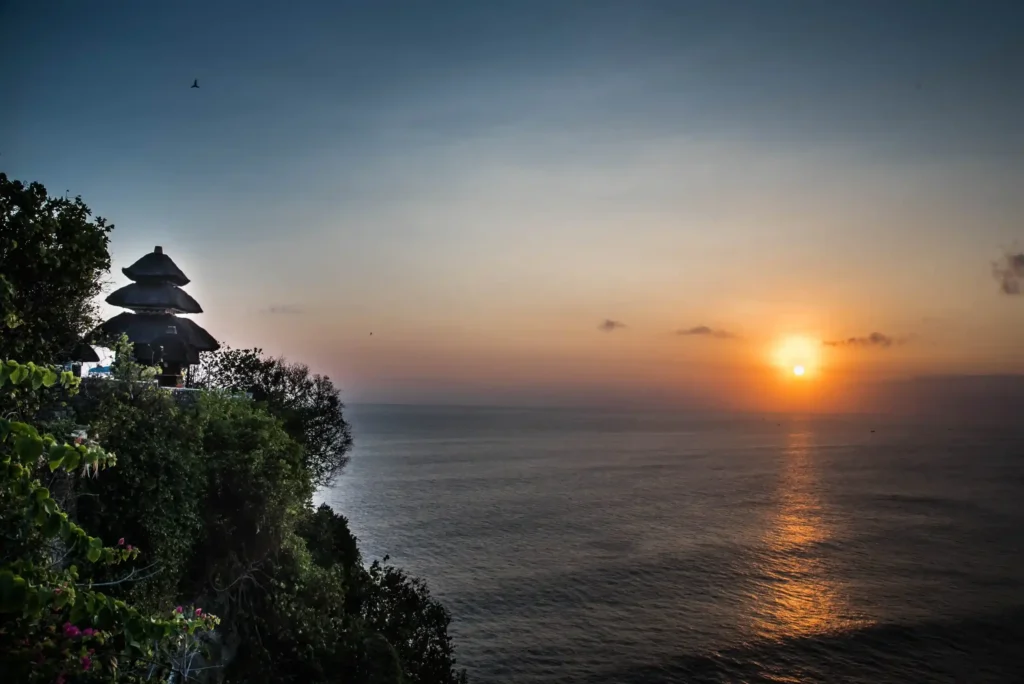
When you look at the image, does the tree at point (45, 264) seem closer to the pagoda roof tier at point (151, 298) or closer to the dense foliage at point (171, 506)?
the dense foliage at point (171, 506)

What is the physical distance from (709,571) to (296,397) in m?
43.2

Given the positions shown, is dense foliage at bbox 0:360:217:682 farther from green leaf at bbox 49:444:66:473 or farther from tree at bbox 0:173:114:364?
tree at bbox 0:173:114:364

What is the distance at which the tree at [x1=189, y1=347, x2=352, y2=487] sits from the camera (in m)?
36.1

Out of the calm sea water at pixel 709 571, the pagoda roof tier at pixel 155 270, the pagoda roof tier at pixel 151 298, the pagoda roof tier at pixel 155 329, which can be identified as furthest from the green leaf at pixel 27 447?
the calm sea water at pixel 709 571

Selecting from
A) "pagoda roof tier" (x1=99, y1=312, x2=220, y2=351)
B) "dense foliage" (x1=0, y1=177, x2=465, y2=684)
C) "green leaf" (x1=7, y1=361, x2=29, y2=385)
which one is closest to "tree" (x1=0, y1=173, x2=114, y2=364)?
"dense foliage" (x1=0, y1=177, x2=465, y2=684)

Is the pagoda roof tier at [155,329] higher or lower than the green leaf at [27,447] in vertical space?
higher

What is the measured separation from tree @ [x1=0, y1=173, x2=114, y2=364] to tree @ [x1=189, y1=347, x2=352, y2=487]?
1644 cm

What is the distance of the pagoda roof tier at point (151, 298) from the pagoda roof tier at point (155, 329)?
313 millimetres

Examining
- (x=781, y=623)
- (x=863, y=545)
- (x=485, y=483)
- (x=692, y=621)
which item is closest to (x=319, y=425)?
(x=692, y=621)

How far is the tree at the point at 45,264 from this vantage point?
1483 centimetres

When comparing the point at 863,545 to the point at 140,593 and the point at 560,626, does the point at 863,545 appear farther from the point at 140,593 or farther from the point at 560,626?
the point at 140,593

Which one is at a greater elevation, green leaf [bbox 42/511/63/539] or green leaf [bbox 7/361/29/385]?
green leaf [bbox 7/361/29/385]

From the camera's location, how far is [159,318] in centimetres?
2308

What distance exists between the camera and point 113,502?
15.9 m
